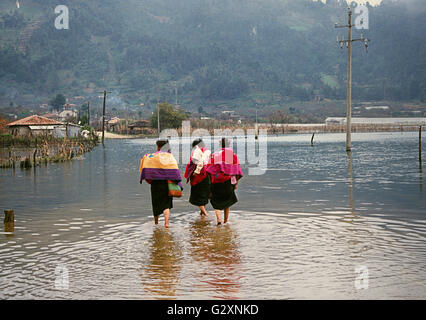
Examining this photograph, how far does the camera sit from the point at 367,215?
1536 cm

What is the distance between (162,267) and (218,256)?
1.18m

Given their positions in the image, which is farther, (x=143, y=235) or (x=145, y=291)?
(x=143, y=235)

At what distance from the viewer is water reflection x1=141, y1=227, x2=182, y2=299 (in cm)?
840

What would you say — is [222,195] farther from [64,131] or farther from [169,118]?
[169,118]

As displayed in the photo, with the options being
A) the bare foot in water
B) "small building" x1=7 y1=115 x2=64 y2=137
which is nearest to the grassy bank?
the bare foot in water

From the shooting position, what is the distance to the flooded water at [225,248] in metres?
8.48

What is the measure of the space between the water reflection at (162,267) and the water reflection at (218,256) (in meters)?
0.37

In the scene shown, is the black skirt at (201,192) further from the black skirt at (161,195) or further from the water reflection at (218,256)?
the black skirt at (161,195)

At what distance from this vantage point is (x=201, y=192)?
14.5 metres

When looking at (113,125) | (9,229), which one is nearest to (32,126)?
(113,125)
